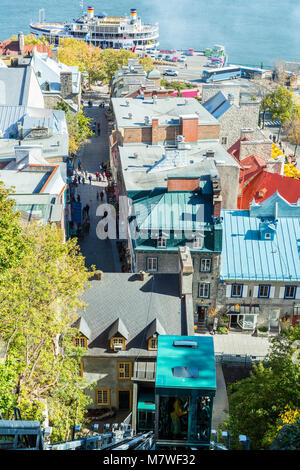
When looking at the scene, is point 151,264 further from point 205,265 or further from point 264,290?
point 264,290

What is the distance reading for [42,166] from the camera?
46.3 m

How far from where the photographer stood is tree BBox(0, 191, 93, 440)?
77.2 feet

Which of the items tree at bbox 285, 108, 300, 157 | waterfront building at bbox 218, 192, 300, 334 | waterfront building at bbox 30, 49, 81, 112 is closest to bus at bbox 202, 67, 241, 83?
tree at bbox 285, 108, 300, 157

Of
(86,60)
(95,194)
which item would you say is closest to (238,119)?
(95,194)

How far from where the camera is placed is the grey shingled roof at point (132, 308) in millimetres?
31781

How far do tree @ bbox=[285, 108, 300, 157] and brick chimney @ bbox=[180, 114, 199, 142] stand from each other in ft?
104

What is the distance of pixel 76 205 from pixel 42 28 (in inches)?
6172

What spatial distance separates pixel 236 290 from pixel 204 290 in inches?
93.2

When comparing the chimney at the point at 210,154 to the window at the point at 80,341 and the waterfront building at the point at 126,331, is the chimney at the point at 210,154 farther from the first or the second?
the window at the point at 80,341

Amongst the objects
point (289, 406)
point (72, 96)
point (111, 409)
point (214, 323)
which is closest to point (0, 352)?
point (111, 409)

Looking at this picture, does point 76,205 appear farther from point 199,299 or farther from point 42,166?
point 199,299

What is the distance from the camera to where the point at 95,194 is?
2530 inches

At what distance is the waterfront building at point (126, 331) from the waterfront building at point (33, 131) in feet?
71.9

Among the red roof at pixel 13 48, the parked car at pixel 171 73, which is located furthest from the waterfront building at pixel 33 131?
the parked car at pixel 171 73
